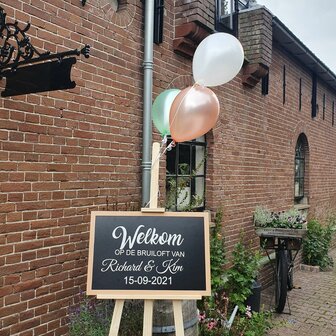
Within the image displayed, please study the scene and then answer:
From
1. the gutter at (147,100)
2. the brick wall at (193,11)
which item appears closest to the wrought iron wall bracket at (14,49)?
the gutter at (147,100)

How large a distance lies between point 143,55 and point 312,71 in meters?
6.31

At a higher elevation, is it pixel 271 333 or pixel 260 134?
pixel 260 134

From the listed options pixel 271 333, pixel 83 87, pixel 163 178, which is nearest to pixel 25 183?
pixel 83 87

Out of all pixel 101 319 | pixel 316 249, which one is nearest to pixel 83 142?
pixel 101 319

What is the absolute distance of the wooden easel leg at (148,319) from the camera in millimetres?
A: 2549

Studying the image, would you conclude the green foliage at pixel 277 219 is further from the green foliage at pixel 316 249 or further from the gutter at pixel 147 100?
the gutter at pixel 147 100

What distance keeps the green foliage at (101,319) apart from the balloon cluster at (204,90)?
4.52 feet

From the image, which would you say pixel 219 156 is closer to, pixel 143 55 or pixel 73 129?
pixel 143 55

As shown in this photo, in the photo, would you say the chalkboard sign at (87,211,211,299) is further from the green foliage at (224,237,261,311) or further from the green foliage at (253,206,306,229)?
the green foliage at (253,206,306,229)

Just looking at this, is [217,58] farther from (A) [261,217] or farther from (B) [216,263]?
(A) [261,217]

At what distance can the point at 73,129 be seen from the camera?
3.28 m

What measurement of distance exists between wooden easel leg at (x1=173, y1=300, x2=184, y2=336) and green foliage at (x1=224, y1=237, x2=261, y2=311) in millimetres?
1957

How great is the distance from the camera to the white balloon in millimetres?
2834

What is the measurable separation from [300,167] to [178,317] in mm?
7055
